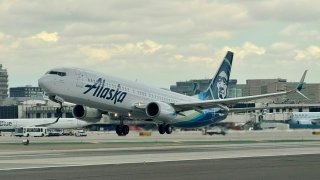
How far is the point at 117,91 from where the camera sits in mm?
60625

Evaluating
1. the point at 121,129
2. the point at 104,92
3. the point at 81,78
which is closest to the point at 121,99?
the point at 104,92

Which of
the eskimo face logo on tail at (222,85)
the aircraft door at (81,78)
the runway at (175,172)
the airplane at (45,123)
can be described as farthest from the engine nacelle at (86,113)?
the airplane at (45,123)

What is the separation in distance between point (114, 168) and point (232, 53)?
52.1 metres

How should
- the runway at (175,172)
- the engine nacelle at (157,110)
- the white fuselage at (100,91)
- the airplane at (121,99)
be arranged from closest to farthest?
the runway at (175,172), the white fuselage at (100,91), the airplane at (121,99), the engine nacelle at (157,110)

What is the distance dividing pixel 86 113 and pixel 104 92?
21.1ft

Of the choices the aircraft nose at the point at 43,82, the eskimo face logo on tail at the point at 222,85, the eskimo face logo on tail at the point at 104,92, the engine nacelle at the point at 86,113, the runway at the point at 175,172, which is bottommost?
the runway at the point at 175,172

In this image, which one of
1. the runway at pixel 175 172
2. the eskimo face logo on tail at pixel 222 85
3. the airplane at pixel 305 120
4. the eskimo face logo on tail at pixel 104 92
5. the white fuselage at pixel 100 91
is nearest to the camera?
the runway at pixel 175 172

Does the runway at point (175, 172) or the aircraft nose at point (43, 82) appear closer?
the runway at point (175, 172)

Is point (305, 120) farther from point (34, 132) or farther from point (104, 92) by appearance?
point (104, 92)

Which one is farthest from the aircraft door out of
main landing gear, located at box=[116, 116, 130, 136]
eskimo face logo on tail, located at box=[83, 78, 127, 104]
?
main landing gear, located at box=[116, 116, 130, 136]

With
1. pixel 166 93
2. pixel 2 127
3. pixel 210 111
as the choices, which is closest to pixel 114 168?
pixel 166 93

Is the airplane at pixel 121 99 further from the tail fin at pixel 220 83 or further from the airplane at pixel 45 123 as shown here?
the airplane at pixel 45 123

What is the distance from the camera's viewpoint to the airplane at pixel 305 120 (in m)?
158

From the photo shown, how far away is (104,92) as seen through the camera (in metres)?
59.5
